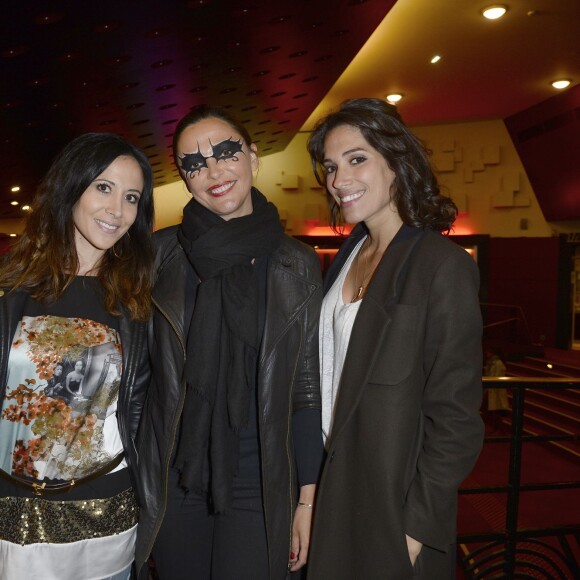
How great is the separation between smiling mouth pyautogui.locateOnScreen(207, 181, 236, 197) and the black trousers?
0.98 metres

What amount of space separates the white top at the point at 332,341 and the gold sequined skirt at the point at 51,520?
0.77 m

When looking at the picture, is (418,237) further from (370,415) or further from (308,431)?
(308,431)

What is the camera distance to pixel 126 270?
71.2 inches

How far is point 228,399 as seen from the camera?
170 cm

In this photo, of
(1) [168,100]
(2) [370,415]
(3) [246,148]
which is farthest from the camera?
(1) [168,100]

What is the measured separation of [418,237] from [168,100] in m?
5.44

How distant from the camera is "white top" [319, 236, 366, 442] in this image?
5.78 feet

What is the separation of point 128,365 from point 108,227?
1.54 feet

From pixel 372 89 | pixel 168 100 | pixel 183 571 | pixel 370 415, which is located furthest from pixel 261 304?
pixel 372 89

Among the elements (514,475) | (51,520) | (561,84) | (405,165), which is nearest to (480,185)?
(561,84)

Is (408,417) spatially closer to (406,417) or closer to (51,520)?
(406,417)

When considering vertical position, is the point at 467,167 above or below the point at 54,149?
above

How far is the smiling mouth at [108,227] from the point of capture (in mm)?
1757

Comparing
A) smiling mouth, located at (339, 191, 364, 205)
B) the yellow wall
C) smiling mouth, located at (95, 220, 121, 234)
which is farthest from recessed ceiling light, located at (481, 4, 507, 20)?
smiling mouth, located at (95, 220, 121, 234)
